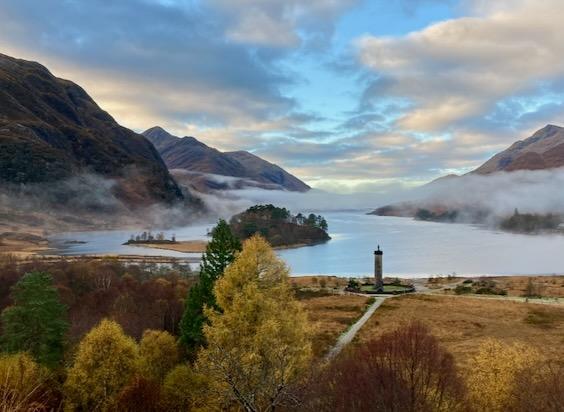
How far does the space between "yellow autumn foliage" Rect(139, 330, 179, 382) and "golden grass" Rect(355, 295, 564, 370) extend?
20.3 meters

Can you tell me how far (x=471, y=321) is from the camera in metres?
65.2

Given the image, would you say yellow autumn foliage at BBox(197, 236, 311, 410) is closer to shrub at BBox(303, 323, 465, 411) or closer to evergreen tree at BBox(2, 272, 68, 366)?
shrub at BBox(303, 323, 465, 411)

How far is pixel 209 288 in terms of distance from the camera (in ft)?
127

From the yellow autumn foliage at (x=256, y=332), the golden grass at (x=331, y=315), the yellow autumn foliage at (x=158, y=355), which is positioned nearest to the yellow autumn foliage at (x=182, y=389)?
the yellow autumn foliage at (x=256, y=332)

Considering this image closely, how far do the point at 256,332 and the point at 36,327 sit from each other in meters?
26.2

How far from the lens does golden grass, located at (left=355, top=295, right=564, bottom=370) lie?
5216 centimetres

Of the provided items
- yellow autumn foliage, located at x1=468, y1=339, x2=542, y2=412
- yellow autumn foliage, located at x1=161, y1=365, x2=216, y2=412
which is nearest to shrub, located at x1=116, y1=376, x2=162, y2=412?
yellow autumn foliage, located at x1=161, y1=365, x2=216, y2=412

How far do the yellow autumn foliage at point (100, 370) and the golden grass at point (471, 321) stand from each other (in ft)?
82.0

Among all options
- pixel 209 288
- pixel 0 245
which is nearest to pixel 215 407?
pixel 209 288

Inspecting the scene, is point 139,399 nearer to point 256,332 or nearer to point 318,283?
point 256,332

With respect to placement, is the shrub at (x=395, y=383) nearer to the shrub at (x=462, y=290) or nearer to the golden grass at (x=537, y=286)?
the shrub at (x=462, y=290)

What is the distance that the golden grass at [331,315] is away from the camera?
53.2 metres

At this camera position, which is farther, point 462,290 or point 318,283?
point 318,283

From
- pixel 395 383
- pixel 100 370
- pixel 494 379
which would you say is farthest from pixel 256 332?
pixel 100 370
